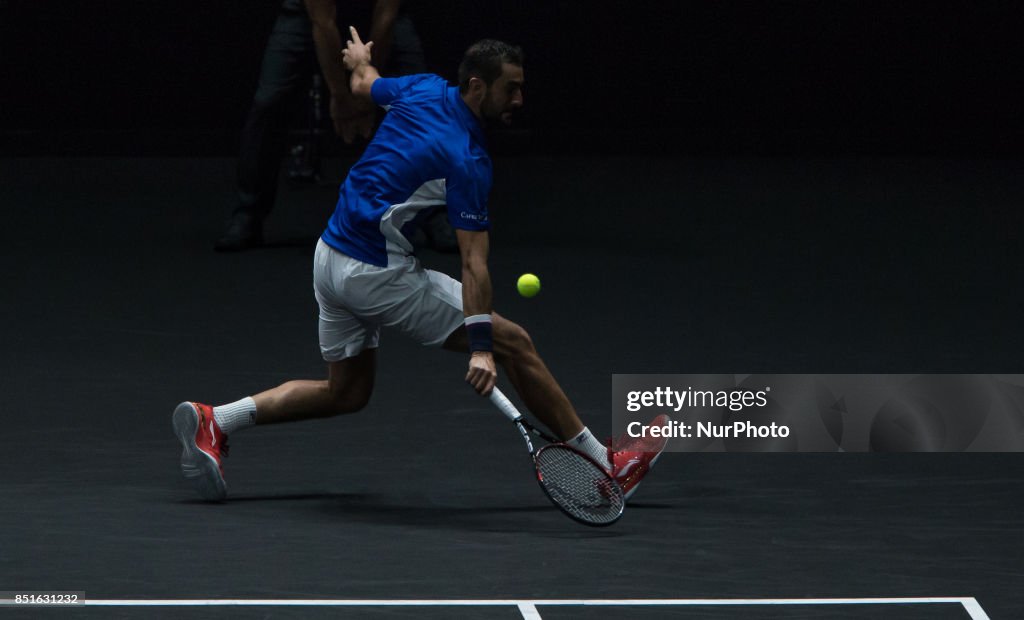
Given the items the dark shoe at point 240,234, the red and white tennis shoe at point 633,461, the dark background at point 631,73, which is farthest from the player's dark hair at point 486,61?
the dark background at point 631,73

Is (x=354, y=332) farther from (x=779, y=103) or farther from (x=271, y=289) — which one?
(x=779, y=103)

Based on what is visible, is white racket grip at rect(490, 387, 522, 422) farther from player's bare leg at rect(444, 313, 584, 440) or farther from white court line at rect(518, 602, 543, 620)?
white court line at rect(518, 602, 543, 620)

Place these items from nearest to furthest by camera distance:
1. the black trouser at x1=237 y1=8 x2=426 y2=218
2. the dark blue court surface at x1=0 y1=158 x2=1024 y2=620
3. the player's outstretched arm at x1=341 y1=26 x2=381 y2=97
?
the dark blue court surface at x1=0 y1=158 x2=1024 y2=620, the player's outstretched arm at x1=341 y1=26 x2=381 y2=97, the black trouser at x1=237 y1=8 x2=426 y2=218

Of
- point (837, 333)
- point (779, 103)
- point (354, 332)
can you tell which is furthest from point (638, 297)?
point (779, 103)

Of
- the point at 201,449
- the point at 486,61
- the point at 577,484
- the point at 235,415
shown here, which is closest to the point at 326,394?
the point at 235,415

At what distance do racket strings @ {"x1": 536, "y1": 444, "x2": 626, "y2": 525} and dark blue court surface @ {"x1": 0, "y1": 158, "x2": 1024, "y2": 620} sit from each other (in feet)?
0.29

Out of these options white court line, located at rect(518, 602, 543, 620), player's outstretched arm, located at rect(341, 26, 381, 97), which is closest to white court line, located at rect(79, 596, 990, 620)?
white court line, located at rect(518, 602, 543, 620)

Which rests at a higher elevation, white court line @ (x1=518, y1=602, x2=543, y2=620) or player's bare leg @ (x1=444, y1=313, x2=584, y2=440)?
player's bare leg @ (x1=444, y1=313, x2=584, y2=440)

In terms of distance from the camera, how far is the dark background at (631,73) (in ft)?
55.9

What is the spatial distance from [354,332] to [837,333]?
3.78 meters

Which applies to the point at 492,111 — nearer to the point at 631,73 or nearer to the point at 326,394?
the point at 326,394

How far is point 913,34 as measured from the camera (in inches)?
704

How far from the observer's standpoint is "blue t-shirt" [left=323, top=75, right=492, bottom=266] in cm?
657

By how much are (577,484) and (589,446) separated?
32 centimetres
